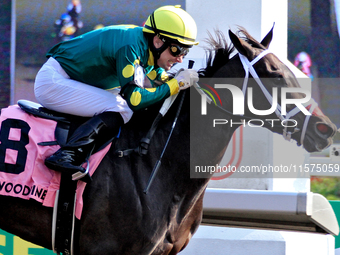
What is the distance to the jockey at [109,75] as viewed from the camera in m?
2.46

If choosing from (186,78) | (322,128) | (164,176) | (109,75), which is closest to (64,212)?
(164,176)

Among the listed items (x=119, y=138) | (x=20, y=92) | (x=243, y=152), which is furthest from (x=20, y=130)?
(x=20, y=92)

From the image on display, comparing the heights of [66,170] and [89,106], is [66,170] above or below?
below

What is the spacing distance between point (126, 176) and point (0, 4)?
4.37 meters

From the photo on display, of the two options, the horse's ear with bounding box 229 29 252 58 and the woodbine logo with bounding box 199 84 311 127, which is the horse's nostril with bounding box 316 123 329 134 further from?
the horse's ear with bounding box 229 29 252 58

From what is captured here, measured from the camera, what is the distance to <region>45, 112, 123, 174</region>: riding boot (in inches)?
93.6

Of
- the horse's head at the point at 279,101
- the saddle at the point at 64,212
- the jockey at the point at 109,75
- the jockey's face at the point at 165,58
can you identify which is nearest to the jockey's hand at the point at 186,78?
the jockey at the point at 109,75

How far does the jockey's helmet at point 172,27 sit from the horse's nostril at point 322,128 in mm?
979

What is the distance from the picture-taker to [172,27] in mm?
2578

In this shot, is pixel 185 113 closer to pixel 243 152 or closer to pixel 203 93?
pixel 203 93

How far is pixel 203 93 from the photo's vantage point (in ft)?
8.71

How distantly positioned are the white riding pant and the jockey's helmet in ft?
1.69

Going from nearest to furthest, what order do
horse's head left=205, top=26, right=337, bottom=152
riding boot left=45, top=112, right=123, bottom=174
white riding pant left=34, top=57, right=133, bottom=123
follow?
1. riding boot left=45, top=112, right=123, bottom=174
2. horse's head left=205, top=26, right=337, bottom=152
3. white riding pant left=34, top=57, right=133, bottom=123

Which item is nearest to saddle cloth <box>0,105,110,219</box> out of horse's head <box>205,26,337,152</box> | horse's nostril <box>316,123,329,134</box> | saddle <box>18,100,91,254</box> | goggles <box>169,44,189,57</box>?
saddle <box>18,100,91,254</box>
